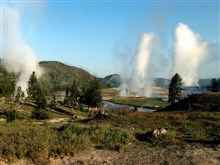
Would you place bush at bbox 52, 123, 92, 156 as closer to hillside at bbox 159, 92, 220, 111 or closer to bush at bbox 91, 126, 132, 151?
bush at bbox 91, 126, 132, 151

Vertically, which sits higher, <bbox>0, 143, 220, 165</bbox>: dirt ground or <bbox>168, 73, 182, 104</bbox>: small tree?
<bbox>168, 73, 182, 104</bbox>: small tree

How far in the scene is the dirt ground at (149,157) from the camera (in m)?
20.5

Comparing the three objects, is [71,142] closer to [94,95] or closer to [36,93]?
[94,95]

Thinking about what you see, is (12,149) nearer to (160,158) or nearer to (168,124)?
(160,158)

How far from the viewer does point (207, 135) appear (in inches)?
1054

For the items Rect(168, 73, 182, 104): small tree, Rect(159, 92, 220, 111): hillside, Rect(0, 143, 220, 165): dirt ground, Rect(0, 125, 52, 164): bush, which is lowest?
Rect(0, 143, 220, 165): dirt ground

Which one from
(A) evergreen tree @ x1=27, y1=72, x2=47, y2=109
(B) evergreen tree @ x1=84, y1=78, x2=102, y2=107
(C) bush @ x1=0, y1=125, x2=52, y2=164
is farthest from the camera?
(B) evergreen tree @ x1=84, y1=78, x2=102, y2=107

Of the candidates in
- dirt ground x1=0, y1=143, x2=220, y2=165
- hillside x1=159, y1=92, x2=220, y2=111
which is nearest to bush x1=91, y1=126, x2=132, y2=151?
dirt ground x1=0, y1=143, x2=220, y2=165

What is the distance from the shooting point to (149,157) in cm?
2136

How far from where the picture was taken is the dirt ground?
20.5m

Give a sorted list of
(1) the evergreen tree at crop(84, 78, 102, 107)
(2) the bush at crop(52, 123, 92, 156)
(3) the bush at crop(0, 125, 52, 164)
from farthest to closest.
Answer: (1) the evergreen tree at crop(84, 78, 102, 107) → (2) the bush at crop(52, 123, 92, 156) → (3) the bush at crop(0, 125, 52, 164)

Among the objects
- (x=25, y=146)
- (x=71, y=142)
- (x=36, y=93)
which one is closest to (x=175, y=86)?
(x=36, y=93)

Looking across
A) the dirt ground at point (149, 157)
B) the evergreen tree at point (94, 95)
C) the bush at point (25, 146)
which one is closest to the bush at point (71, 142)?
the dirt ground at point (149, 157)

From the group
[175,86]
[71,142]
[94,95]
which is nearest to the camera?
[71,142]
